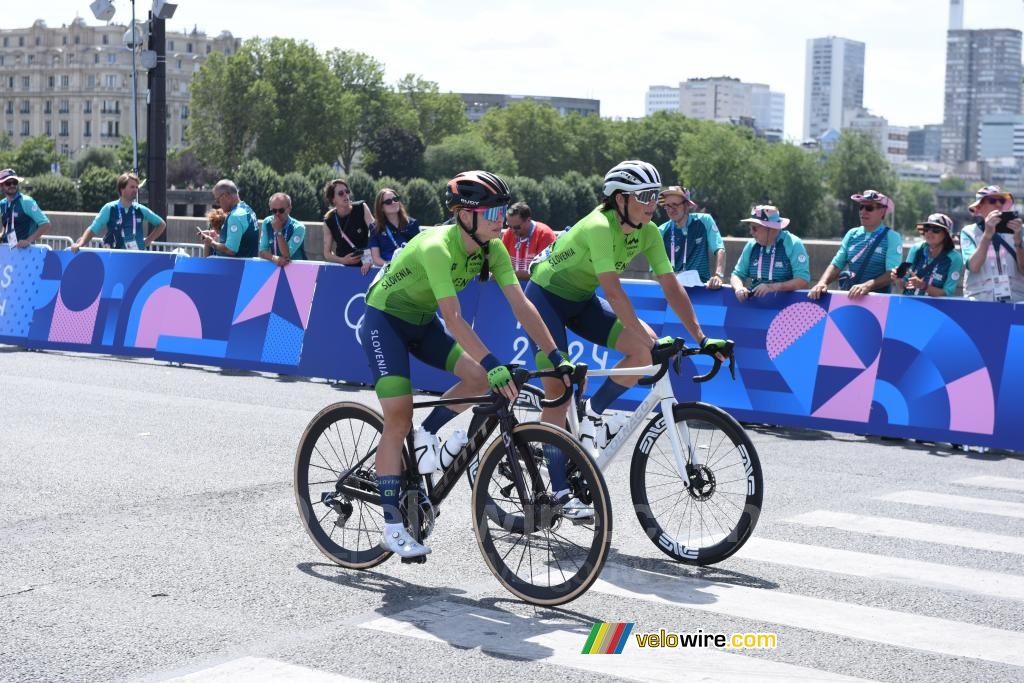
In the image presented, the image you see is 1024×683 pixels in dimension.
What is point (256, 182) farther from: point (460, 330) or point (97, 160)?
point (460, 330)

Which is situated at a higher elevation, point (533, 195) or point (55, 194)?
point (533, 195)

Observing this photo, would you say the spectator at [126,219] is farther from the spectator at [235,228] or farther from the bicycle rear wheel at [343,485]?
the bicycle rear wheel at [343,485]

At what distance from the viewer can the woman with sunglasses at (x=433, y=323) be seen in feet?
20.2

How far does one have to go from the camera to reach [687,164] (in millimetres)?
180125

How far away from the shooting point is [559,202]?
12938cm

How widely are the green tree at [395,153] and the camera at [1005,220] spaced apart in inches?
5077

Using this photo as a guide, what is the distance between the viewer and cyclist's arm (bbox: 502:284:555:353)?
6.19 m

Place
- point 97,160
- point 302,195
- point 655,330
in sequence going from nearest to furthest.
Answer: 1. point 655,330
2. point 302,195
3. point 97,160

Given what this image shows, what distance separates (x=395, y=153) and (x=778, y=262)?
12980 cm

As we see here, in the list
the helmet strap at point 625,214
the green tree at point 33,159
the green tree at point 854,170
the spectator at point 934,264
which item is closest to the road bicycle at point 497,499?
the helmet strap at point 625,214

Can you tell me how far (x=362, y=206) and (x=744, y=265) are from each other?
4493 millimetres

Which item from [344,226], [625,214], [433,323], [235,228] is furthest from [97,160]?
[433,323]

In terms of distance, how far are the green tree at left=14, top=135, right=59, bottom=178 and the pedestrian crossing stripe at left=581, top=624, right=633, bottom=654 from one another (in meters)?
158

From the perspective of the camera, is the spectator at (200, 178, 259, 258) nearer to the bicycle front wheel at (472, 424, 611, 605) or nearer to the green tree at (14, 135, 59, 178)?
the bicycle front wheel at (472, 424, 611, 605)
